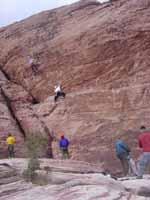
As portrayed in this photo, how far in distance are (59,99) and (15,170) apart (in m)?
12.6

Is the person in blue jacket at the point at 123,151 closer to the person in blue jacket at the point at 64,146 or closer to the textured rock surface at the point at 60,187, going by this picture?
the textured rock surface at the point at 60,187

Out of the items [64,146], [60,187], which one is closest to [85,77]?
[64,146]

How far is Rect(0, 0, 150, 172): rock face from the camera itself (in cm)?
2714

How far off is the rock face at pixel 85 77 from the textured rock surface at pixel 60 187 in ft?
29.5

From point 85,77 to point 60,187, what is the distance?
15712 millimetres

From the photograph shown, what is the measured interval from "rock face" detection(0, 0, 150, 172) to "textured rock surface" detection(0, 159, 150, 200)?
A: 8999 millimetres

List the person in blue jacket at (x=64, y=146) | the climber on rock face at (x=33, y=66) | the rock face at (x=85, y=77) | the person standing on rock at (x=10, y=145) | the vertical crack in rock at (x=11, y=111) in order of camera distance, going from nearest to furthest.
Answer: the person in blue jacket at (x=64, y=146)
the person standing on rock at (x=10, y=145)
the rock face at (x=85, y=77)
the vertical crack in rock at (x=11, y=111)
the climber on rock face at (x=33, y=66)


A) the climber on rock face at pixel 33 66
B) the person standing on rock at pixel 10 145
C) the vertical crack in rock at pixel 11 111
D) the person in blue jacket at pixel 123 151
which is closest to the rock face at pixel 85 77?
the vertical crack in rock at pixel 11 111

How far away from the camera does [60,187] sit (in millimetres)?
14062

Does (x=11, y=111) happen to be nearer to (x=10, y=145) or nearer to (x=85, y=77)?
(x=10, y=145)

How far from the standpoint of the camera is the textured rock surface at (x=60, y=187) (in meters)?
13.1

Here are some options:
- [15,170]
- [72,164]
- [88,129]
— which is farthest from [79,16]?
[15,170]

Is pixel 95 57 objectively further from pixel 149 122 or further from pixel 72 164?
pixel 72 164

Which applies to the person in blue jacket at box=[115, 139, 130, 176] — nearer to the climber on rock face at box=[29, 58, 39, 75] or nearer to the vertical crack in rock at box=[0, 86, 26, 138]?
the vertical crack in rock at box=[0, 86, 26, 138]
